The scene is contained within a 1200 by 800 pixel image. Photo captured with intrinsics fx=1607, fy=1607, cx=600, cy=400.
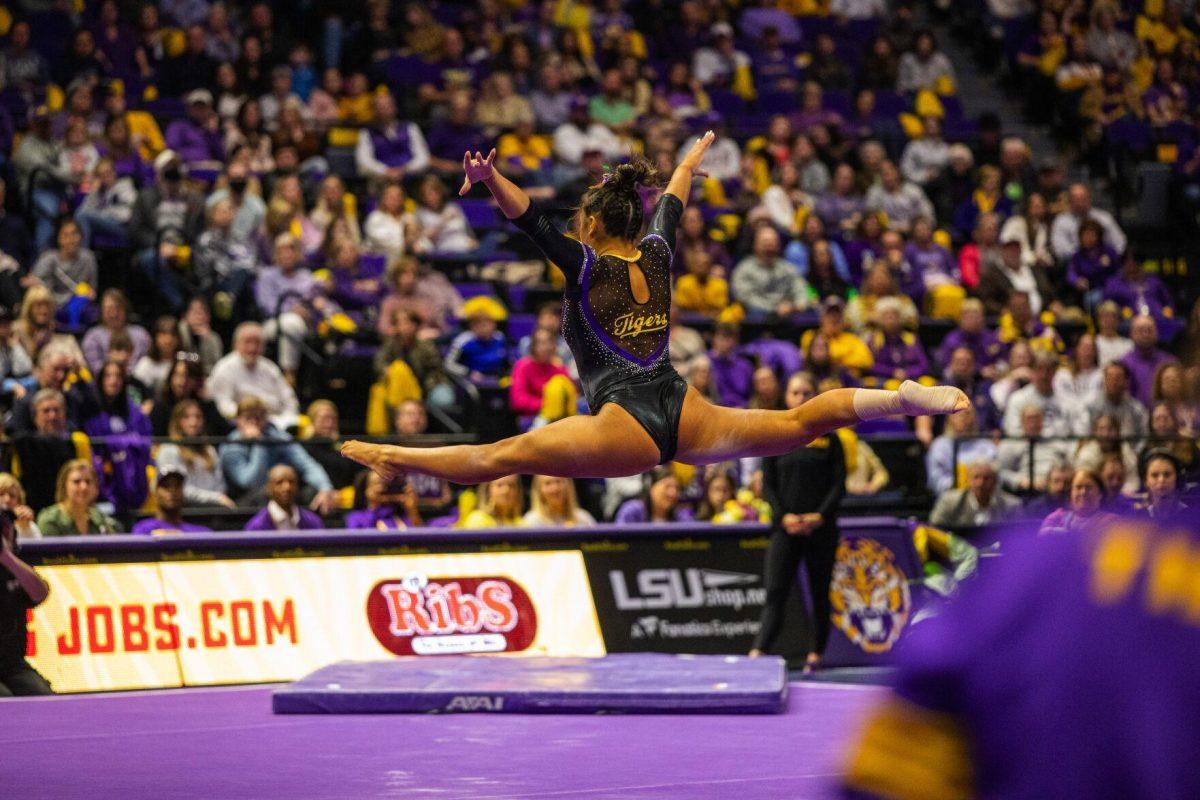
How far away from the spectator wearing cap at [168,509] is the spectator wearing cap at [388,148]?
5266mm

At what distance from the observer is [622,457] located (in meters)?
6.14

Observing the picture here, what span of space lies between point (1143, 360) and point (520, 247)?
5.57 m

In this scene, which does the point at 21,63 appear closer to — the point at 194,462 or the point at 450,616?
the point at 194,462

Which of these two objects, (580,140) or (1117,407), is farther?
(580,140)

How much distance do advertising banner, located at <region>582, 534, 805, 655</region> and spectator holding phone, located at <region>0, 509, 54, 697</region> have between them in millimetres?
3324

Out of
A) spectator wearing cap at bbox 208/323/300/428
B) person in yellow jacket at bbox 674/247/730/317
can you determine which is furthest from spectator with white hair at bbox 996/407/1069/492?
spectator wearing cap at bbox 208/323/300/428

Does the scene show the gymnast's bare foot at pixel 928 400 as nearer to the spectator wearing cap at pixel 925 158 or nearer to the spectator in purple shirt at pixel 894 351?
the spectator in purple shirt at pixel 894 351

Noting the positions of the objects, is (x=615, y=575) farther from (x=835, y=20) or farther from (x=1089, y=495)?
(x=835, y=20)

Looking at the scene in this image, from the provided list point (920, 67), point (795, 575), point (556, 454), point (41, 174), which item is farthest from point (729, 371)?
point (920, 67)

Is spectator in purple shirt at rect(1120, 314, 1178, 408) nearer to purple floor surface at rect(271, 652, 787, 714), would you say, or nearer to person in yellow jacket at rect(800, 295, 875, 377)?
person in yellow jacket at rect(800, 295, 875, 377)

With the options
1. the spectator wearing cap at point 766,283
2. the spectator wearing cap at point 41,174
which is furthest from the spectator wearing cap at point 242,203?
the spectator wearing cap at point 766,283

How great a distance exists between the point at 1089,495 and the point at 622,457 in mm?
4123

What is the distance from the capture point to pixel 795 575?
9.93m

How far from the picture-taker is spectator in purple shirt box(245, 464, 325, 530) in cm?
987
